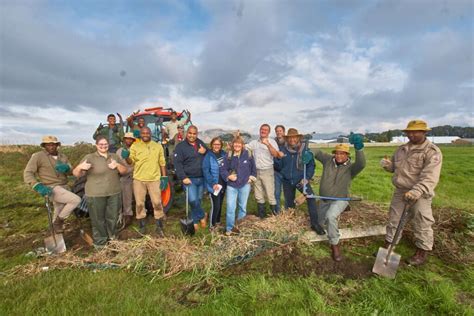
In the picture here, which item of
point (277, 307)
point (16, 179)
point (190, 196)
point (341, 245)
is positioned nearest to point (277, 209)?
point (341, 245)

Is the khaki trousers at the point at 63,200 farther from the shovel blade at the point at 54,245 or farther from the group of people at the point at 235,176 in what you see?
the shovel blade at the point at 54,245

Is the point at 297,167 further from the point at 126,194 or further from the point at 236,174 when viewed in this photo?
the point at 126,194

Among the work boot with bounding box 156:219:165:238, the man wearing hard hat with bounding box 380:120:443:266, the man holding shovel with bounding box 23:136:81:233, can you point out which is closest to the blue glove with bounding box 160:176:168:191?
the work boot with bounding box 156:219:165:238

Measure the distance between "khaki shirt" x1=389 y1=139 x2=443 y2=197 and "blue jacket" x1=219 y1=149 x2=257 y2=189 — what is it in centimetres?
251

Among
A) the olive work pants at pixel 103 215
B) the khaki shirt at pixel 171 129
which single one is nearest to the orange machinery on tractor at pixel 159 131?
the khaki shirt at pixel 171 129

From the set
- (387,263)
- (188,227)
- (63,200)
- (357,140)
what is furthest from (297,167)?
(63,200)

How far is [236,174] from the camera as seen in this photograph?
4863mm

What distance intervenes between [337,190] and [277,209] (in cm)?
167

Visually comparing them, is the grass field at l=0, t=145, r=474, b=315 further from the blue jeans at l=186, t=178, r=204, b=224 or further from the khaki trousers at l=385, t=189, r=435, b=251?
the blue jeans at l=186, t=178, r=204, b=224

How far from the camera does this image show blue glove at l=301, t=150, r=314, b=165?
4.66m

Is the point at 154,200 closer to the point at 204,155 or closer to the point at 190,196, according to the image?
the point at 190,196

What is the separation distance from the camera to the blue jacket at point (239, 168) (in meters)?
4.88

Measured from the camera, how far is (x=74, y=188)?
5402 mm

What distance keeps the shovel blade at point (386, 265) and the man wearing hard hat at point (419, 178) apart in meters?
0.25
